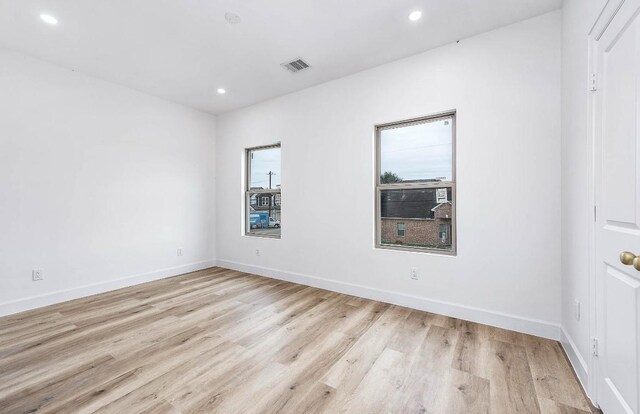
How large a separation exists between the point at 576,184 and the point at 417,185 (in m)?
1.41

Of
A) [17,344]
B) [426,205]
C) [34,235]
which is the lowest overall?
[17,344]

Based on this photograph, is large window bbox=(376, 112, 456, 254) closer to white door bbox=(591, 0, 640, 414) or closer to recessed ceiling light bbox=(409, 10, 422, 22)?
recessed ceiling light bbox=(409, 10, 422, 22)

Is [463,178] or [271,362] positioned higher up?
[463,178]

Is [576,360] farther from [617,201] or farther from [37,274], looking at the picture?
[37,274]

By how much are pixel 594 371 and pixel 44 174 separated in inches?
210

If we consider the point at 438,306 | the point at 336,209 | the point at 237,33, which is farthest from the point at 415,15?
the point at 438,306

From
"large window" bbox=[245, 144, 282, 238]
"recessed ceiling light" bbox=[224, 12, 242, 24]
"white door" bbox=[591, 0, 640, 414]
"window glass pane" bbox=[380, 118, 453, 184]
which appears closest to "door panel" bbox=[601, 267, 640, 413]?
"white door" bbox=[591, 0, 640, 414]

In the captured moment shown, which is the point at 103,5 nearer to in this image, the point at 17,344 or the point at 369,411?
the point at 17,344

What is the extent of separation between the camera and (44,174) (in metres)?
3.19

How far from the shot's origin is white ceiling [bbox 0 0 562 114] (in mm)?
2338

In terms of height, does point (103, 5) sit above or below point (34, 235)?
above

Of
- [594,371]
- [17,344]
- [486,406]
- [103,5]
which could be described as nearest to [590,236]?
[594,371]

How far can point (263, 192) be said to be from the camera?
4730mm

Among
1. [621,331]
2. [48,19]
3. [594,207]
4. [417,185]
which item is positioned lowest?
[621,331]
